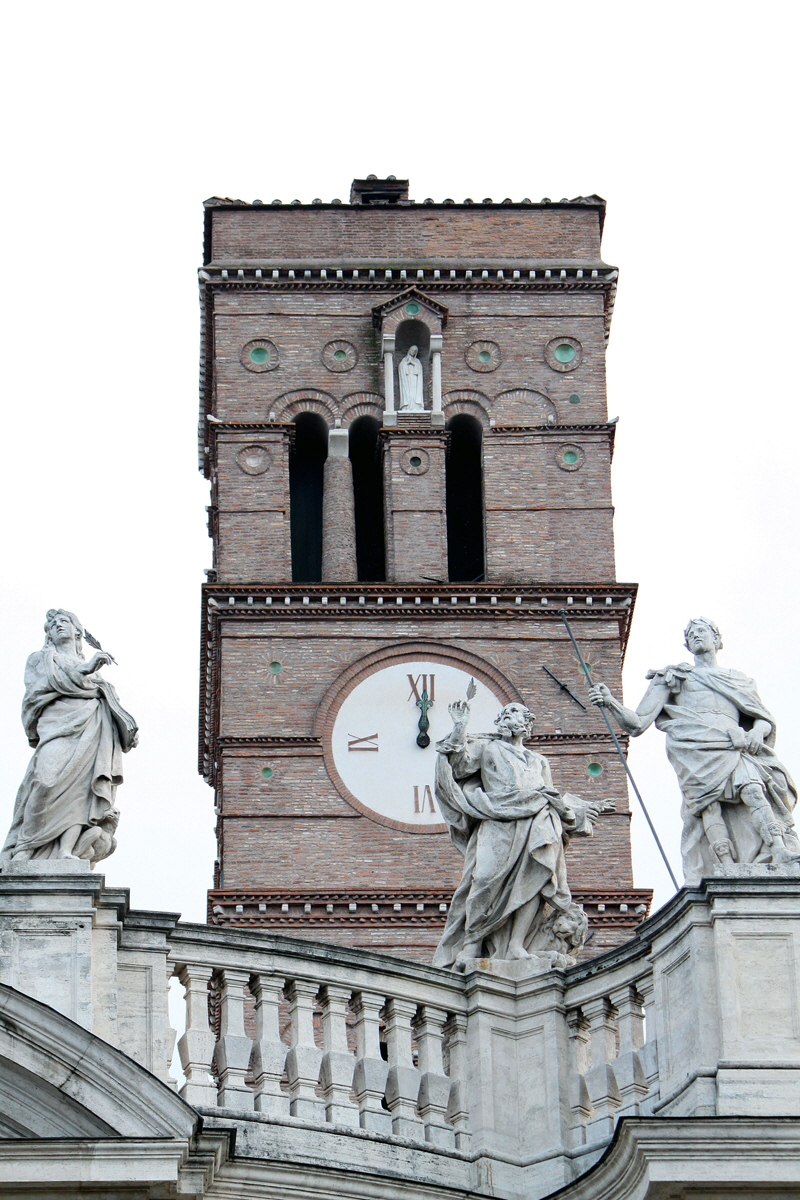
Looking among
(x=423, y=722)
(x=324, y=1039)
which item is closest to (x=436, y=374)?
(x=423, y=722)

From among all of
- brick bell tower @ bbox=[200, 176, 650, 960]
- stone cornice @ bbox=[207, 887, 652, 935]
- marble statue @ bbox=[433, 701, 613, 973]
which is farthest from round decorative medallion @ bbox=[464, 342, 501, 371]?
marble statue @ bbox=[433, 701, 613, 973]

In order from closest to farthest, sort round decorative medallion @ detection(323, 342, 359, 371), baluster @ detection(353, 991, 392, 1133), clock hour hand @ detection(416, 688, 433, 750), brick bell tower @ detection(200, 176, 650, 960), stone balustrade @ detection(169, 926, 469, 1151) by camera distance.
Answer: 1. stone balustrade @ detection(169, 926, 469, 1151)
2. baluster @ detection(353, 991, 392, 1133)
3. brick bell tower @ detection(200, 176, 650, 960)
4. clock hour hand @ detection(416, 688, 433, 750)
5. round decorative medallion @ detection(323, 342, 359, 371)

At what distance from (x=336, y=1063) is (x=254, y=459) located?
76.3 feet

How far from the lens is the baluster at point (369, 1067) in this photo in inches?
647

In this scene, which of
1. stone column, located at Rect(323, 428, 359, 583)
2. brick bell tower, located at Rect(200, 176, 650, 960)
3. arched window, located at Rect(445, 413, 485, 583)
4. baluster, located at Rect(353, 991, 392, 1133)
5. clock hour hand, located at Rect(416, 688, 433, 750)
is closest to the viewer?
baluster, located at Rect(353, 991, 392, 1133)

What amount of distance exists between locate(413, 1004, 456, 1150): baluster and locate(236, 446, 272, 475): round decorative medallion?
22509 mm

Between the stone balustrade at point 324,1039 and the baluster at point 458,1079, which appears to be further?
the baluster at point 458,1079

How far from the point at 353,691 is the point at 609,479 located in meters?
4.31

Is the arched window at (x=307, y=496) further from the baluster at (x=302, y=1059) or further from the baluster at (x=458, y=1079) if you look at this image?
the baluster at (x=302, y=1059)

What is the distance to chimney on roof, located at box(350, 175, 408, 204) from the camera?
136 feet

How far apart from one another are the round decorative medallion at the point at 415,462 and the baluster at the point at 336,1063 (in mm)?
22630

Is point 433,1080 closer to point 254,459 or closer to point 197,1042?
point 197,1042

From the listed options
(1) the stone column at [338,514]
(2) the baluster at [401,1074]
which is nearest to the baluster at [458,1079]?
(2) the baluster at [401,1074]

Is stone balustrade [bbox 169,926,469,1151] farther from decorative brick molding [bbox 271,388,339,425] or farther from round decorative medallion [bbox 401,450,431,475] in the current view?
decorative brick molding [bbox 271,388,339,425]
